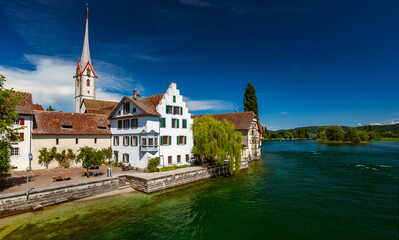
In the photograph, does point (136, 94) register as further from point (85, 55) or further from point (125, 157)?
point (85, 55)

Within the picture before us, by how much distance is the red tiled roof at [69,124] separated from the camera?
31562 mm

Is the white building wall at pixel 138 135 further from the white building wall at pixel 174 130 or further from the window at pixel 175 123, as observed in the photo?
the window at pixel 175 123

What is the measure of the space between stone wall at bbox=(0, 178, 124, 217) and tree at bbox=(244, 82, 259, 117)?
59901 mm

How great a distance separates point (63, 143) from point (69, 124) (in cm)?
349

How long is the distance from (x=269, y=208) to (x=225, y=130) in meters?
14.7

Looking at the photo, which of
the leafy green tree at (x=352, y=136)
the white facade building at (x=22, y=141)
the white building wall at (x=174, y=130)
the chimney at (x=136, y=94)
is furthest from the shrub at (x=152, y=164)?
the leafy green tree at (x=352, y=136)

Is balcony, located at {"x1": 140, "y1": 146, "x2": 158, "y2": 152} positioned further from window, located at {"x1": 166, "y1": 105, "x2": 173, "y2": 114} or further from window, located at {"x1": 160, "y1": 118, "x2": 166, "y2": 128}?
window, located at {"x1": 166, "y1": 105, "x2": 173, "y2": 114}

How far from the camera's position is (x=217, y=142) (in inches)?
1260

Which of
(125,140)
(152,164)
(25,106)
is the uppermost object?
(25,106)

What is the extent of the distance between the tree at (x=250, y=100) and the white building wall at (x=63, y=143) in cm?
5281

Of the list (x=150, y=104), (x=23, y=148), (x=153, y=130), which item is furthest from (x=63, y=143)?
(x=153, y=130)

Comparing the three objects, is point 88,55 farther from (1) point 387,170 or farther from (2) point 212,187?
(1) point 387,170

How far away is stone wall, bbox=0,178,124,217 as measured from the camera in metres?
17.7

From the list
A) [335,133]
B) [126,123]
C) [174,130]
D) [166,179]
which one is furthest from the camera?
[335,133]
